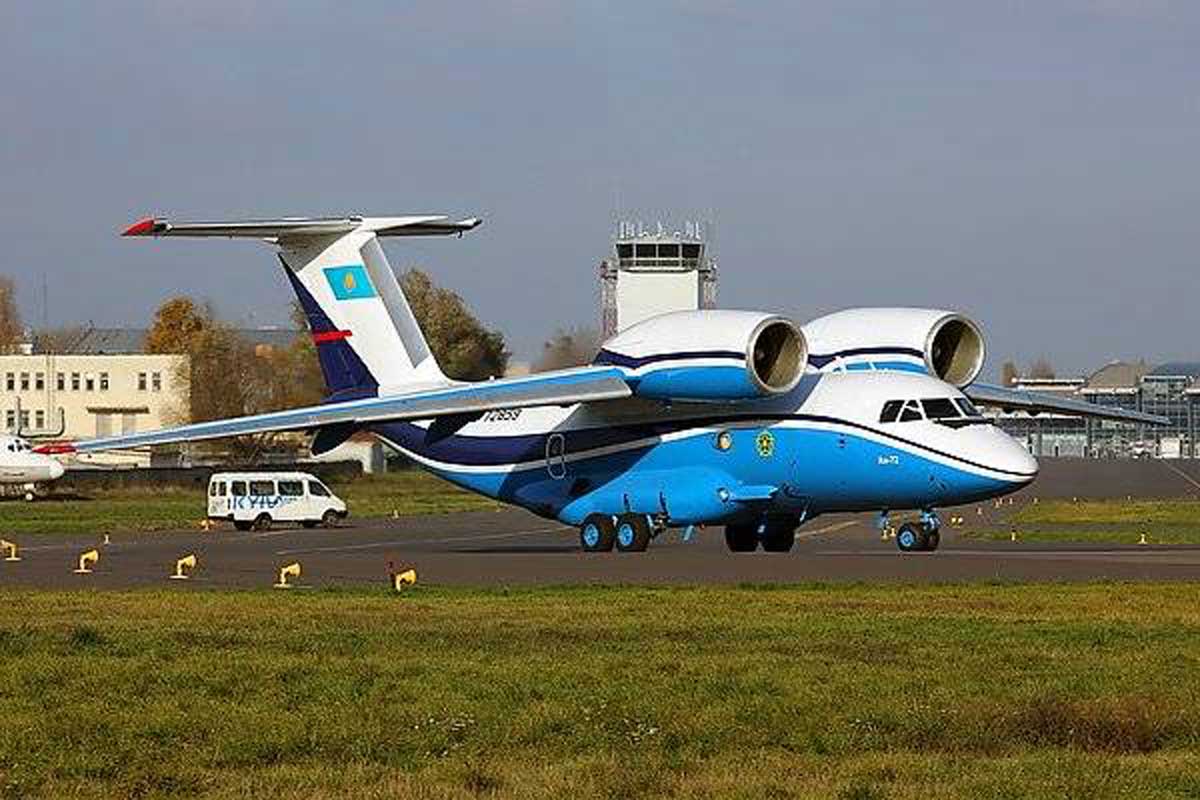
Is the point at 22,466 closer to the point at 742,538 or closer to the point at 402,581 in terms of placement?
the point at 742,538

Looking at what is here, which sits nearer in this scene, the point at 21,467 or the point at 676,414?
the point at 676,414

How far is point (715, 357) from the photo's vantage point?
4050 cm

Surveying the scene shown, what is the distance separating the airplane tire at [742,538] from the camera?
44219 mm

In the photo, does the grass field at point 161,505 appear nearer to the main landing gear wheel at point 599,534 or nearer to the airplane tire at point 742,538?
the main landing gear wheel at point 599,534

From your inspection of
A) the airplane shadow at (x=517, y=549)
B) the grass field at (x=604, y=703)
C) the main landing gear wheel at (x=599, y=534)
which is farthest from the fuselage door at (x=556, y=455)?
the grass field at (x=604, y=703)

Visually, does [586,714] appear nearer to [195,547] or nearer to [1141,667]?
[1141,667]

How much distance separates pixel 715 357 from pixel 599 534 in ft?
17.2

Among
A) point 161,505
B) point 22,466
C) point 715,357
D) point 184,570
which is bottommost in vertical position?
point 184,570

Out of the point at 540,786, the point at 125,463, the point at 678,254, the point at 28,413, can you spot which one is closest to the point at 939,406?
the point at 540,786

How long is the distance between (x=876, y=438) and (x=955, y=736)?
2588cm

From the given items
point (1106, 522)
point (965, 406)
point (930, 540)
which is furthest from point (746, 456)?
point (1106, 522)

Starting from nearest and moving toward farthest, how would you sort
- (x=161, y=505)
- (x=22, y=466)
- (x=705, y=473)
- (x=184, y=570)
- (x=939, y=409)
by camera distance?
(x=184, y=570) < (x=939, y=409) < (x=705, y=473) < (x=161, y=505) < (x=22, y=466)

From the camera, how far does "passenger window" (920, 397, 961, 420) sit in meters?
40.2

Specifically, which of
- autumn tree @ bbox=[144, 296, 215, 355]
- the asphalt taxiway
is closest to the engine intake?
the asphalt taxiway
